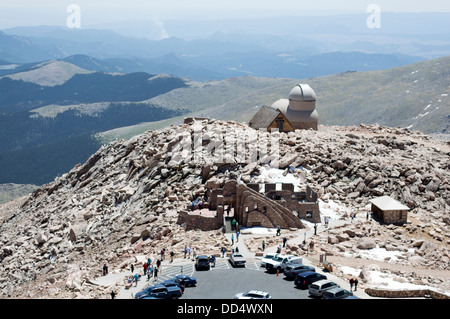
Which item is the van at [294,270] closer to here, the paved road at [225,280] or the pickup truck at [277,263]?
the paved road at [225,280]

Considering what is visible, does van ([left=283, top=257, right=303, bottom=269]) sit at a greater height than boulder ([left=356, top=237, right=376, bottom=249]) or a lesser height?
greater

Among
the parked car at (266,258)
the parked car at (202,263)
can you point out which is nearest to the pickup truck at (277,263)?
the parked car at (266,258)

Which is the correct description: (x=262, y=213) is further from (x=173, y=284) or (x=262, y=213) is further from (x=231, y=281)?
(x=173, y=284)

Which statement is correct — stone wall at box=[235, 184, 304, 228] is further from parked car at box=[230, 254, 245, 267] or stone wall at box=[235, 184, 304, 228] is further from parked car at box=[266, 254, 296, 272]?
parked car at box=[266, 254, 296, 272]

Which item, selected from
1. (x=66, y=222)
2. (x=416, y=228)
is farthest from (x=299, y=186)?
(x=66, y=222)
